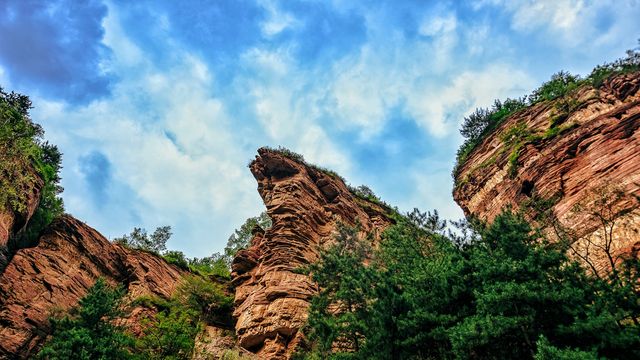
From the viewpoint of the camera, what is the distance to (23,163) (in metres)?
29.7

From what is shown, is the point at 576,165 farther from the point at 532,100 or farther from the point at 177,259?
the point at 177,259

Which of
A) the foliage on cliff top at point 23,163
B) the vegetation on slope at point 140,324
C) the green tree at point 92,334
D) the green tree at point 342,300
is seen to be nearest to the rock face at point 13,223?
the foliage on cliff top at point 23,163

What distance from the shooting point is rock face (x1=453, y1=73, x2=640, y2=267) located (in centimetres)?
2181

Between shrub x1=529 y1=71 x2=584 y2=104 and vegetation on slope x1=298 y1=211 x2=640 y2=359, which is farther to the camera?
shrub x1=529 y1=71 x2=584 y2=104

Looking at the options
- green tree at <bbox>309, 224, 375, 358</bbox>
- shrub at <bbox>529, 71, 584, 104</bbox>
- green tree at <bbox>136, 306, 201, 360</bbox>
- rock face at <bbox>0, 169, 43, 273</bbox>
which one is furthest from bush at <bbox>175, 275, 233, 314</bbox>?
shrub at <bbox>529, 71, 584, 104</bbox>

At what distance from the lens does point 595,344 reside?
13.9 metres

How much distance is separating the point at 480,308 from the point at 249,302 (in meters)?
19.6

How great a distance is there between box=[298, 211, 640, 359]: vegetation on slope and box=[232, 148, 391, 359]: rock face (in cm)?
429

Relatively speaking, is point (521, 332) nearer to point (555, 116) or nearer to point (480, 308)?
point (480, 308)

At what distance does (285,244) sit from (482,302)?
21.6 metres

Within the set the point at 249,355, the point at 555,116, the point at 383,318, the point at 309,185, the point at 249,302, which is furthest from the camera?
the point at 309,185

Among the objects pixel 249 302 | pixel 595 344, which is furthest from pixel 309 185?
pixel 595 344

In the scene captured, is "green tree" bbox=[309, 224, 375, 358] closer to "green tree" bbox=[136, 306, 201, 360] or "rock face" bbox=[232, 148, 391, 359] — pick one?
"rock face" bbox=[232, 148, 391, 359]

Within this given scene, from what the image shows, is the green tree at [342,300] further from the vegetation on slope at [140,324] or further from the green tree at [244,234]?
the green tree at [244,234]
